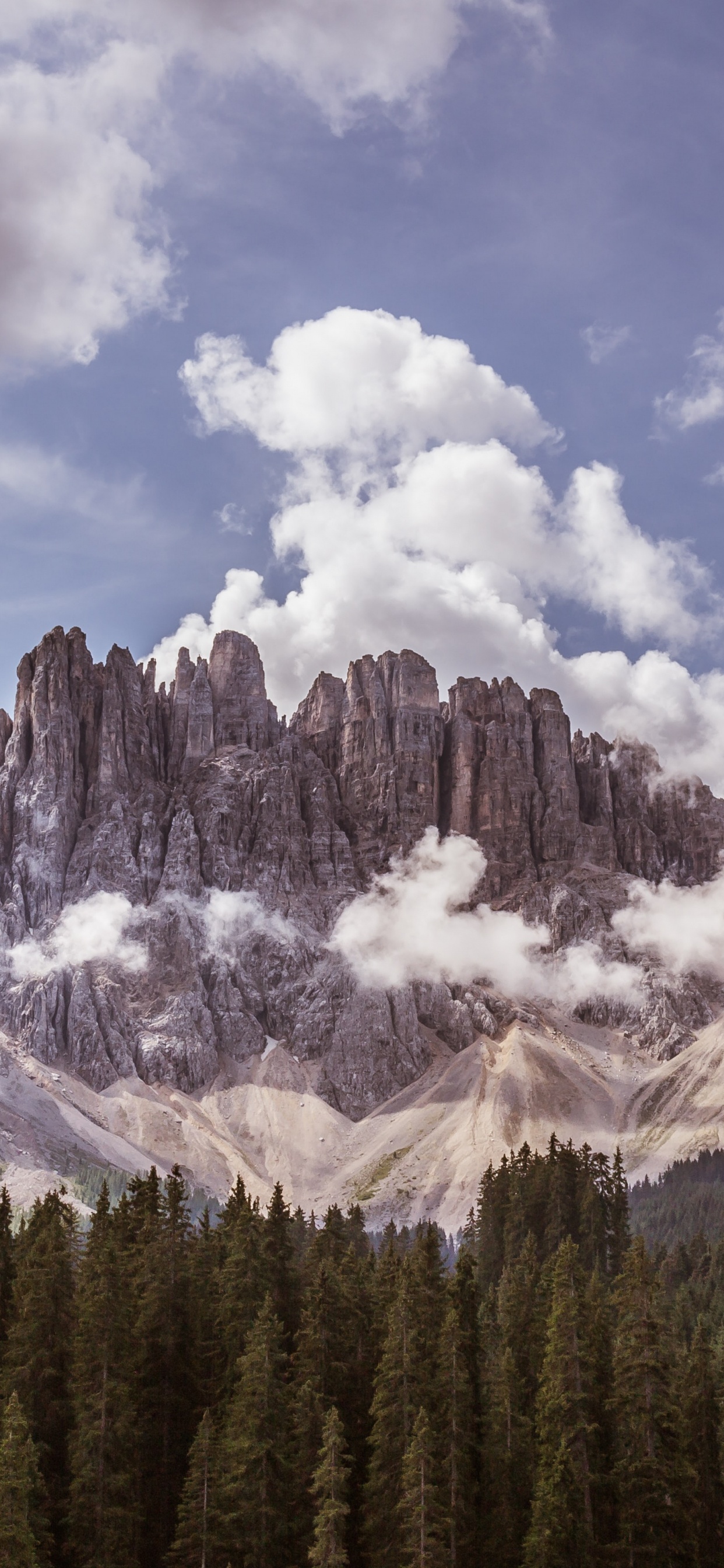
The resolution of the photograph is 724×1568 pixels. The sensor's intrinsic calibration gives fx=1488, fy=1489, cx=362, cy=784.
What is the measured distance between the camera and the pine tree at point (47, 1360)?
64.1 m

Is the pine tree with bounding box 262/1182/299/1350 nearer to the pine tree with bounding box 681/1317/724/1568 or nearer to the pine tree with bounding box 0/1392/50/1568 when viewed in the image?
A: the pine tree with bounding box 0/1392/50/1568

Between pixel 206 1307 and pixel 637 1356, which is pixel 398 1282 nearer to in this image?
pixel 206 1307

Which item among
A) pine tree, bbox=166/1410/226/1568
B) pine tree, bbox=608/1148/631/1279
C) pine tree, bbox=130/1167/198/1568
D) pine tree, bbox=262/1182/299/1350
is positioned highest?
pine tree, bbox=608/1148/631/1279

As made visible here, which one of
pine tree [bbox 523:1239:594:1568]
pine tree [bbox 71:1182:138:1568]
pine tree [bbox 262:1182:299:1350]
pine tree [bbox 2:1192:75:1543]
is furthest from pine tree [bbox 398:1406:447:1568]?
pine tree [bbox 2:1192:75:1543]

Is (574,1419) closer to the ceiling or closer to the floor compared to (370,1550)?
closer to the ceiling

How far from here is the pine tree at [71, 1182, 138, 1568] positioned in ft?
198

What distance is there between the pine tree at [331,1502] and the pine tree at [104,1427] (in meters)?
7.93

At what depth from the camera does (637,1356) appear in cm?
6266

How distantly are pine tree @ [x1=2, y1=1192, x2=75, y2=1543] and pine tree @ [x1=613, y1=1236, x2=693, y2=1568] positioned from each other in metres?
23.5

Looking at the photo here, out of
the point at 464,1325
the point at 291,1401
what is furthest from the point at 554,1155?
the point at 291,1401

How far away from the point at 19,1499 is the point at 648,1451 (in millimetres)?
25390

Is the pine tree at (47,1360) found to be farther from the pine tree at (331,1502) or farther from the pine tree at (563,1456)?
the pine tree at (563,1456)

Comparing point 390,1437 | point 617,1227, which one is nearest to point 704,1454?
point 390,1437

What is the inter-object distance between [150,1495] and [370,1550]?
10795 millimetres
